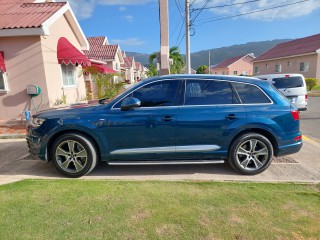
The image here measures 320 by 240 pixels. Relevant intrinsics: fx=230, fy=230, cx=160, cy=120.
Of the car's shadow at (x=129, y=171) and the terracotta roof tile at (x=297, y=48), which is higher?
the terracotta roof tile at (x=297, y=48)

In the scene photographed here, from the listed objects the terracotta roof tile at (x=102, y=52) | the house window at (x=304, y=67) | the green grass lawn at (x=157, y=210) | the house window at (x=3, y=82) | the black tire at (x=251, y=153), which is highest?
the terracotta roof tile at (x=102, y=52)

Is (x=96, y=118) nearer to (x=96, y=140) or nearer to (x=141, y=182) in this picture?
(x=96, y=140)

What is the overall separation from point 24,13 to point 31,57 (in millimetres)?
1968

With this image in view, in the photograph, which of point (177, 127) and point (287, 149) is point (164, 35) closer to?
point (177, 127)

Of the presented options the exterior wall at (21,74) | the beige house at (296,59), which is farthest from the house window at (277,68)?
the exterior wall at (21,74)

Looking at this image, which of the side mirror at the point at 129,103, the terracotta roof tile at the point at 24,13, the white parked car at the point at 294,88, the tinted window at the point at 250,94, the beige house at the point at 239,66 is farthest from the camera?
the beige house at the point at 239,66

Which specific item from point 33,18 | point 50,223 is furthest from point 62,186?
point 33,18

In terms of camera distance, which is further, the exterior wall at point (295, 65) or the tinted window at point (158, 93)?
the exterior wall at point (295, 65)

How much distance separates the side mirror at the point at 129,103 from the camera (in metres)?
3.79

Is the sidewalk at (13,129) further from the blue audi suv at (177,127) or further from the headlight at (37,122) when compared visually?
the blue audi suv at (177,127)

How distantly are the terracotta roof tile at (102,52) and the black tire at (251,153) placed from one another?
22.9 meters

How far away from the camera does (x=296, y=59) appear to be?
28.4 m

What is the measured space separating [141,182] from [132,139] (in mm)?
729

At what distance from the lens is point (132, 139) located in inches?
155
